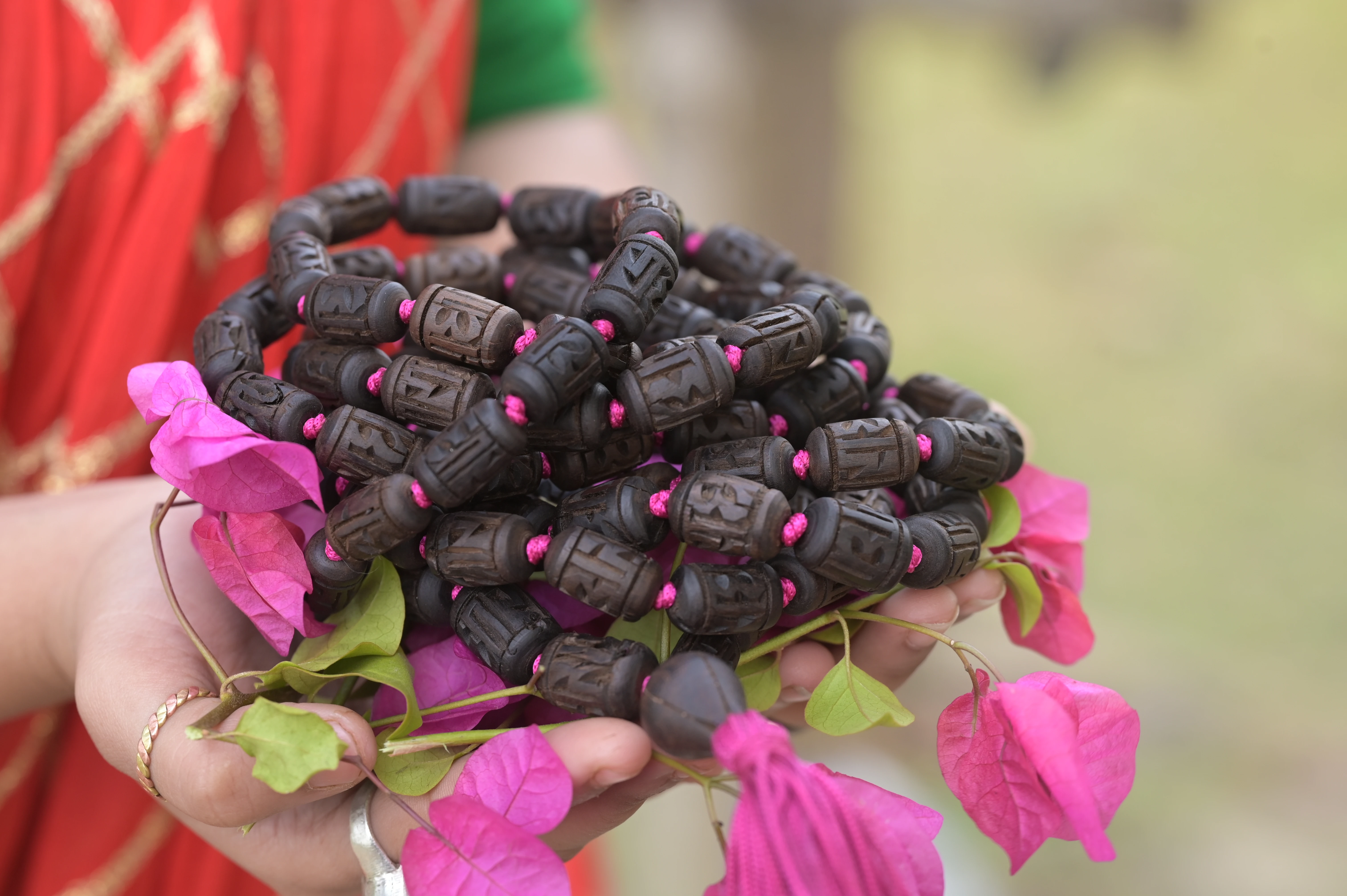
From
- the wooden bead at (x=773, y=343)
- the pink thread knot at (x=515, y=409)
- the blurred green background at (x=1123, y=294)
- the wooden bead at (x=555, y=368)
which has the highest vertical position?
the wooden bead at (x=773, y=343)

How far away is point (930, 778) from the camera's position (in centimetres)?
170

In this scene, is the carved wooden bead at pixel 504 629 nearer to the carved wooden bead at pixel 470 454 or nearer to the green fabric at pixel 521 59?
the carved wooden bead at pixel 470 454

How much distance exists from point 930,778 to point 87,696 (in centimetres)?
147

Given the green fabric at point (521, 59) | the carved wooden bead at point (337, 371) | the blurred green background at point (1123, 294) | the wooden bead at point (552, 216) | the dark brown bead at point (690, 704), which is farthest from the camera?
the blurred green background at point (1123, 294)

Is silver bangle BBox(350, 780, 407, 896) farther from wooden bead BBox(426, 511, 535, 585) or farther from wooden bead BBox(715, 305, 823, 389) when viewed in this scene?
wooden bead BBox(715, 305, 823, 389)

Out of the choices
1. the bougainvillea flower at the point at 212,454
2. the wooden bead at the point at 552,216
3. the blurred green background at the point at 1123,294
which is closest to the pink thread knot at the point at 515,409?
the bougainvillea flower at the point at 212,454

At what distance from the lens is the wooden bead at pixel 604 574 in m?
0.42

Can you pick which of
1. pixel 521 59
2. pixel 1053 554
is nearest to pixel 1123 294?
pixel 521 59

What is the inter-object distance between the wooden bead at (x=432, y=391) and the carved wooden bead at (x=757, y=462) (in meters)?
0.10

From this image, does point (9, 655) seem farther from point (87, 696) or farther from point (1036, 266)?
point (1036, 266)

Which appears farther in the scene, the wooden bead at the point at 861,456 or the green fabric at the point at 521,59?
the green fabric at the point at 521,59

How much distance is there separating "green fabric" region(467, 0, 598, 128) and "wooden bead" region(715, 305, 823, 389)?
1.86 feet

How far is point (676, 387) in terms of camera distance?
44cm

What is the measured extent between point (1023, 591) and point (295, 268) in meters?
0.40
